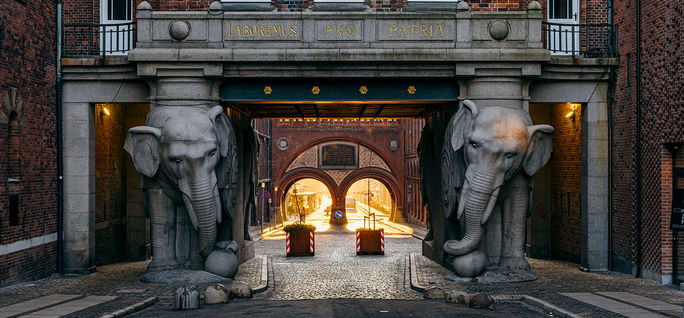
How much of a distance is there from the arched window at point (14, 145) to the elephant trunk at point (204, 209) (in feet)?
12.2

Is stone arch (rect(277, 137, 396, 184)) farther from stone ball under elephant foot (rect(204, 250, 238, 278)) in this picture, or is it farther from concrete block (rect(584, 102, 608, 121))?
stone ball under elephant foot (rect(204, 250, 238, 278))

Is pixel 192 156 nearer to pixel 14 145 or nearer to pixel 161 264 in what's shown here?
pixel 161 264

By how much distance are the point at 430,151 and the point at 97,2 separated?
10446mm

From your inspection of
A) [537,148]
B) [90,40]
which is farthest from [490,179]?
[90,40]

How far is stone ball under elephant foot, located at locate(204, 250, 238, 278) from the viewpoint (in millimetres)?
15672

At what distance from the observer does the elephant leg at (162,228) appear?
15750 millimetres

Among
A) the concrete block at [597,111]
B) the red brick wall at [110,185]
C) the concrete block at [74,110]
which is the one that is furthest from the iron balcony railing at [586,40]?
the red brick wall at [110,185]

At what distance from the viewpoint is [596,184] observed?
17.4m

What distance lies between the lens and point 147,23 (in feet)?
52.3

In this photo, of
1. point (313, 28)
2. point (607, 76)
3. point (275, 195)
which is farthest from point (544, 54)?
point (275, 195)

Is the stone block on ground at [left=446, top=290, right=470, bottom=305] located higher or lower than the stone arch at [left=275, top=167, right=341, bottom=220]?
lower

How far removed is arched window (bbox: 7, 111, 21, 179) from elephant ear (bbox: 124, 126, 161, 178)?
7.65ft

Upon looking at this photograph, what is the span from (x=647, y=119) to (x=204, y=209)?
9996 millimetres

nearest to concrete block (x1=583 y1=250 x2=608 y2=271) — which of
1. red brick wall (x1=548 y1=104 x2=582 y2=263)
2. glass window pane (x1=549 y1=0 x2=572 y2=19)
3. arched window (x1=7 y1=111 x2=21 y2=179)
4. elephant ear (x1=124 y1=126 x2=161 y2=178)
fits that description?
red brick wall (x1=548 y1=104 x2=582 y2=263)
